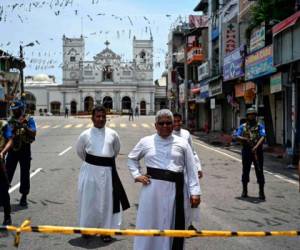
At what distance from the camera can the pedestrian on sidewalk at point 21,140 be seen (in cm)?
887

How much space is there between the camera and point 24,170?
929 cm

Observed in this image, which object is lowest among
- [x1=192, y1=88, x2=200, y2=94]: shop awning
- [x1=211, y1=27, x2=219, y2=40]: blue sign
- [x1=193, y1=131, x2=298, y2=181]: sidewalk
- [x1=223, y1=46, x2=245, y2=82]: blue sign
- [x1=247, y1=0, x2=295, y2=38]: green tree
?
[x1=193, y1=131, x2=298, y2=181]: sidewalk

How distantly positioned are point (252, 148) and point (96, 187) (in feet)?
14.4

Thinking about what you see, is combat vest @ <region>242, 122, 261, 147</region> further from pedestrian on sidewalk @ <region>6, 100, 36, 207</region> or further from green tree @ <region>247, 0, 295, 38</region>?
green tree @ <region>247, 0, 295, 38</region>

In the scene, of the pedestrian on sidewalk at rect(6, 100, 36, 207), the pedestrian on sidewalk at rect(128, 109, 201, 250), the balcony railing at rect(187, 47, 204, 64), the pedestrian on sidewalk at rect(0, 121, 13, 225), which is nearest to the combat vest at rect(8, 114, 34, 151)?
the pedestrian on sidewalk at rect(6, 100, 36, 207)

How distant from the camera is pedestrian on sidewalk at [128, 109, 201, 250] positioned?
5176 mm

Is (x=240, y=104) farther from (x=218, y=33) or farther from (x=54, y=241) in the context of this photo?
(x=54, y=241)

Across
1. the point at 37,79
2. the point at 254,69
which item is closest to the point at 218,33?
the point at 254,69

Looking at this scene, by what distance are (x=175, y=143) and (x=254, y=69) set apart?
64.1 ft

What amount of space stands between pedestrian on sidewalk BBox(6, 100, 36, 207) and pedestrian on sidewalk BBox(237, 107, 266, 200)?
13.2 ft

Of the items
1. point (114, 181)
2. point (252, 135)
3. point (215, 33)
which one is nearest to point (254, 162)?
point (252, 135)

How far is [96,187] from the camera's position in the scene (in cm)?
682

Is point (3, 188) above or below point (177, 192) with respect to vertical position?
below

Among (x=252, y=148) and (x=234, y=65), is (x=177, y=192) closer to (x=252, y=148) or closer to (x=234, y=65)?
(x=252, y=148)
